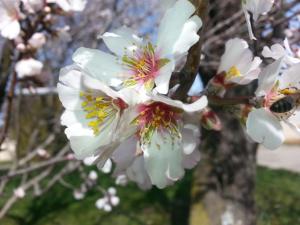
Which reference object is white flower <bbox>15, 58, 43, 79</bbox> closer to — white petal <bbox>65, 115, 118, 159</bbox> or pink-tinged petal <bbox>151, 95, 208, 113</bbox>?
white petal <bbox>65, 115, 118, 159</bbox>

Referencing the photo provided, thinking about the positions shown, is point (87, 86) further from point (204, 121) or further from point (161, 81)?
point (204, 121)

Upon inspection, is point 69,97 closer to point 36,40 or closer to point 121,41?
point 121,41

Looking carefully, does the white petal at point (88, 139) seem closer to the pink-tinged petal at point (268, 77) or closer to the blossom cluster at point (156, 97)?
the blossom cluster at point (156, 97)

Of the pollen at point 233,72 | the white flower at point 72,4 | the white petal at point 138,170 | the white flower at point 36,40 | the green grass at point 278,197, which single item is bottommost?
the green grass at point 278,197

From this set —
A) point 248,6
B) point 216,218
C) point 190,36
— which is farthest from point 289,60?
point 216,218

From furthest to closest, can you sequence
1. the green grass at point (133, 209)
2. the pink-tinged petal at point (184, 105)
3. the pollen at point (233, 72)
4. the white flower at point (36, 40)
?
the green grass at point (133, 209) < the white flower at point (36, 40) < the pollen at point (233, 72) < the pink-tinged petal at point (184, 105)

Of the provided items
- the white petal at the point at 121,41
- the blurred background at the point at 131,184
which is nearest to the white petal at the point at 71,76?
the white petal at the point at 121,41

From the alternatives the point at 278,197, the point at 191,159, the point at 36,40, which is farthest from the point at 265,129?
the point at 278,197
